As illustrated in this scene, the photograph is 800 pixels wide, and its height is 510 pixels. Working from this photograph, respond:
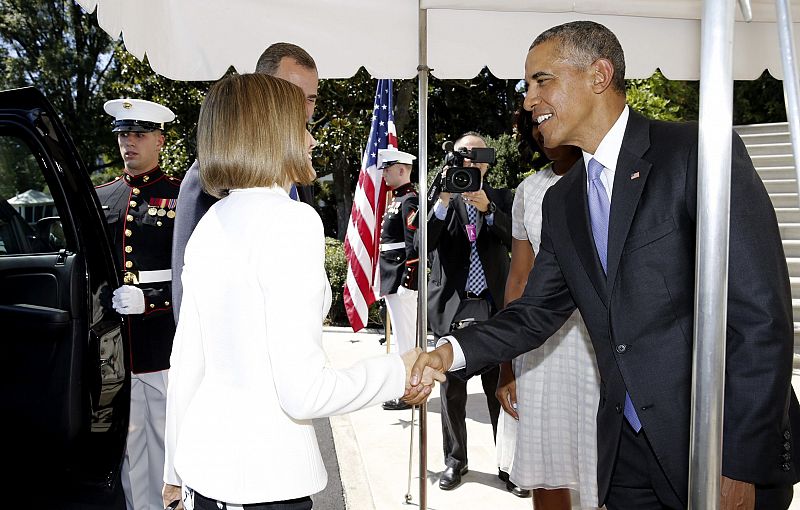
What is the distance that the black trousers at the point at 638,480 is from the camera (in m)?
2.08

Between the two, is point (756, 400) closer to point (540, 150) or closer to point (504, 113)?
point (540, 150)

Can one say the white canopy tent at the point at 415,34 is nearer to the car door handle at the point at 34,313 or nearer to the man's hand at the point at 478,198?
the man's hand at the point at 478,198

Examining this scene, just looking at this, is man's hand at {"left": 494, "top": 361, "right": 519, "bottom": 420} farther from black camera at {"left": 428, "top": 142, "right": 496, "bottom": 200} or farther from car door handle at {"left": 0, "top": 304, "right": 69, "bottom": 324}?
car door handle at {"left": 0, "top": 304, "right": 69, "bottom": 324}

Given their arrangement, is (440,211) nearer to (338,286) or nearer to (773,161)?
(773,161)

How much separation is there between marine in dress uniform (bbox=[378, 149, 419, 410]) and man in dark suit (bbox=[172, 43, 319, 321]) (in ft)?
11.3

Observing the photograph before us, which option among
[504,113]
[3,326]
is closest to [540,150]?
[3,326]

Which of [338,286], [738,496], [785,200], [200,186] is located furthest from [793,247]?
[200,186]

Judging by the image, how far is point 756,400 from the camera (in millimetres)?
1777

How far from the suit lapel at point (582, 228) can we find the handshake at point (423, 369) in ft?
1.93

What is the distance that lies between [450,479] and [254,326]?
3387mm

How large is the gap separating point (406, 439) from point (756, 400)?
4.31 metres

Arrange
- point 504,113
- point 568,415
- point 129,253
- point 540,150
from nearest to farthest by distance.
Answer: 1. point 568,415
2. point 540,150
3. point 129,253
4. point 504,113

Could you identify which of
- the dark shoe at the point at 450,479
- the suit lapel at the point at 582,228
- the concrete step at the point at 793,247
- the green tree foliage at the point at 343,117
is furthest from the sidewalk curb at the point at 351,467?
the green tree foliage at the point at 343,117

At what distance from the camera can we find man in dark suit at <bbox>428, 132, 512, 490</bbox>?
480 centimetres
